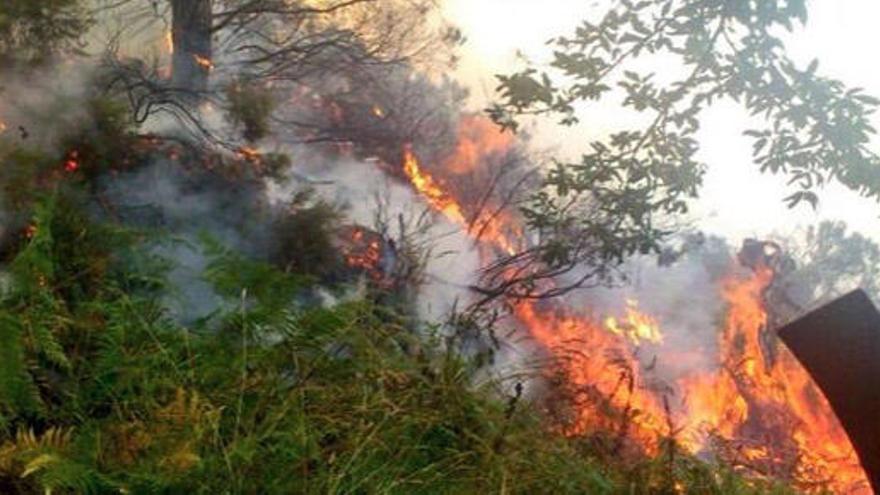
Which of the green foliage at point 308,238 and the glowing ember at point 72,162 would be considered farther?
the green foliage at point 308,238

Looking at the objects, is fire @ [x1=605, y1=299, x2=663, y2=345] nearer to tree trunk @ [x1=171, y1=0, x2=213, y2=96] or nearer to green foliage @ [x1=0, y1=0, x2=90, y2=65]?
tree trunk @ [x1=171, y1=0, x2=213, y2=96]

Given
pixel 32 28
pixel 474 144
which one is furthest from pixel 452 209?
pixel 32 28

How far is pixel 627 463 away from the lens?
10.5ft

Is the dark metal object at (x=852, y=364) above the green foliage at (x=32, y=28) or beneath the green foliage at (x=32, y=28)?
beneath

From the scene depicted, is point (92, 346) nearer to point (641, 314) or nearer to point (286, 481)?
point (286, 481)

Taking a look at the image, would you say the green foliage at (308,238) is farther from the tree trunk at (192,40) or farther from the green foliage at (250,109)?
the tree trunk at (192,40)

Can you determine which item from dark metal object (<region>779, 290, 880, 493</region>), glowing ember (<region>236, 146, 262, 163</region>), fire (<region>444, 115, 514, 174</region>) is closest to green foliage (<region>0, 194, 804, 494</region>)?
dark metal object (<region>779, 290, 880, 493</region>)

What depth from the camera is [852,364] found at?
2.22 m

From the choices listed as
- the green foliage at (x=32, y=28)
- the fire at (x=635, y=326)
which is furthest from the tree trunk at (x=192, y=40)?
the fire at (x=635, y=326)

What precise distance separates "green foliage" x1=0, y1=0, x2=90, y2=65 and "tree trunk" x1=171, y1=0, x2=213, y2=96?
2.95 metres

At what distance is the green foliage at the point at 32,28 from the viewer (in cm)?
625

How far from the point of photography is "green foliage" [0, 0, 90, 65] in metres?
6.25

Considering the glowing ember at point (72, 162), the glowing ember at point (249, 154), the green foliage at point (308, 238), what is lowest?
the green foliage at point (308, 238)

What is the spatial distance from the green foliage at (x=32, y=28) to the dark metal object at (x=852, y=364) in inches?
240
